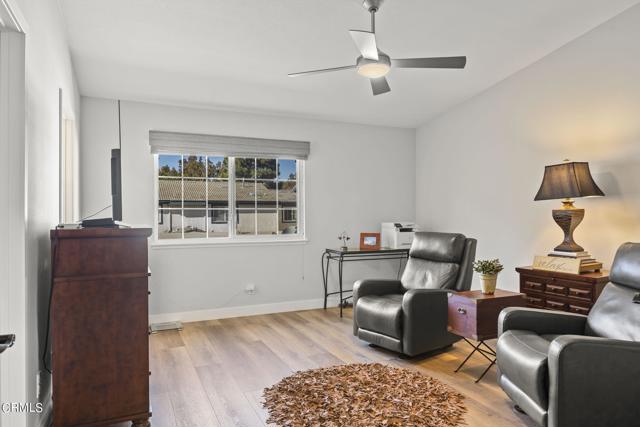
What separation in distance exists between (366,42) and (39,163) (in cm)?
188

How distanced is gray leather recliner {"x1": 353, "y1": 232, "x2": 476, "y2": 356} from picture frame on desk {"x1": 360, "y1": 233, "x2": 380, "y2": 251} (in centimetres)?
115

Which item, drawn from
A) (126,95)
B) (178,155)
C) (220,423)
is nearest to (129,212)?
(178,155)

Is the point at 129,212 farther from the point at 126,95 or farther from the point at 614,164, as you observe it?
the point at 614,164

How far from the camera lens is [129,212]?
4383 mm

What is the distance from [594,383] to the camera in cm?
198

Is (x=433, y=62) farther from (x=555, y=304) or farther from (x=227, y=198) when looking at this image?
(x=227, y=198)

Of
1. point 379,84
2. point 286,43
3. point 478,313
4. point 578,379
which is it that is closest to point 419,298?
point 478,313

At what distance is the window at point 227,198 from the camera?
4633 mm

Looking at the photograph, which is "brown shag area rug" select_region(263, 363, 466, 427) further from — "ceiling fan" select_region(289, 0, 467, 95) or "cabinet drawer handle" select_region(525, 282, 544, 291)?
"ceiling fan" select_region(289, 0, 467, 95)

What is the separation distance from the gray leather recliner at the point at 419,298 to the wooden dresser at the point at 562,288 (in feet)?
2.07

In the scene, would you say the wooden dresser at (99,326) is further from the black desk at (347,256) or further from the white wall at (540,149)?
the white wall at (540,149)

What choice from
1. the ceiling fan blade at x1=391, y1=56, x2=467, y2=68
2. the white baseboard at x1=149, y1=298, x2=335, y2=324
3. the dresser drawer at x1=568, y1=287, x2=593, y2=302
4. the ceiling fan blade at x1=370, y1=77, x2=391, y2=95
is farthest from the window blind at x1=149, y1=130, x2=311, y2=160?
the dresser drawer at x1=568, y1=287, x2=593, y2=302

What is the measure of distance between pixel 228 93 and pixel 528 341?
11.6ft

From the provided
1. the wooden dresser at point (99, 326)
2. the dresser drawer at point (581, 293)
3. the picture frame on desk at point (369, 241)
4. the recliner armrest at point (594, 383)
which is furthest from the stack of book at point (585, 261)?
the wooden dresser at point (99, 326)
